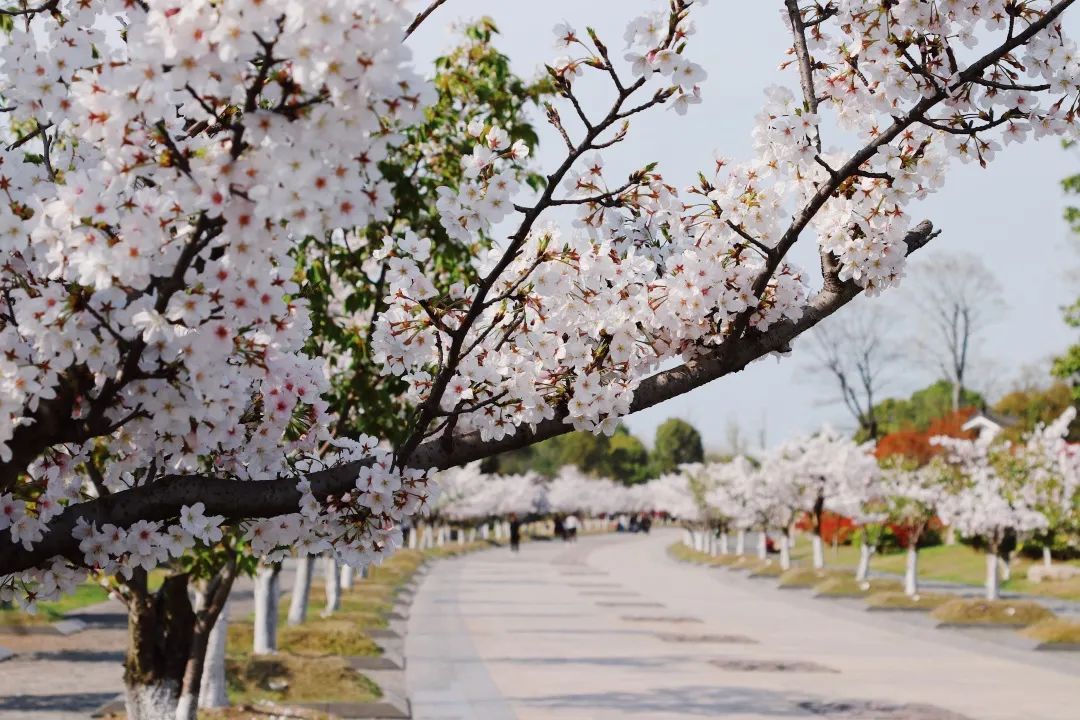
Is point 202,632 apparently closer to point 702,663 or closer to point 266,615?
point 266,615

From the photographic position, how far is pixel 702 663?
19.1 m

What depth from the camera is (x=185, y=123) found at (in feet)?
14.4

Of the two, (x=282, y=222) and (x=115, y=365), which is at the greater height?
(x=282, y=222)

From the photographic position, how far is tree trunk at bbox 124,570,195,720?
894cm

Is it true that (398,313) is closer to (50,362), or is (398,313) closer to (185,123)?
(185,123)

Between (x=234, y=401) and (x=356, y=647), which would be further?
(x=356, y=647)

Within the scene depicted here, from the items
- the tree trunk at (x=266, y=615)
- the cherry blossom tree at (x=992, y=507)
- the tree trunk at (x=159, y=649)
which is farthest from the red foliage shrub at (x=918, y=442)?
the tree trunk at (x=159, y=649)

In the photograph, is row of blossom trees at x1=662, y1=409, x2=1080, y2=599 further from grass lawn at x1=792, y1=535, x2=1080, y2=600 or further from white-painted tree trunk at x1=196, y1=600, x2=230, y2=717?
white-painted tree trunk at x1=196, y1=600, x2=230, y2=717

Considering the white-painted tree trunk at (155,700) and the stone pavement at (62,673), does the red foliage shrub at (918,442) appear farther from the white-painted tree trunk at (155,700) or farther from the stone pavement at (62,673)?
the white-painted tree trunk at (155,700)

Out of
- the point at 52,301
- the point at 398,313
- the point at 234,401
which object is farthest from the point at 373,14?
the point at 398,313

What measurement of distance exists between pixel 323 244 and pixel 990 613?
23.9 m

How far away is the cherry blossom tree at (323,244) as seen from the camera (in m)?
3.30

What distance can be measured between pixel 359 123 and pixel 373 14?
288 mm

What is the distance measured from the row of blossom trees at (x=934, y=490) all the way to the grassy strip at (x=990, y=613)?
4150 millimetres
